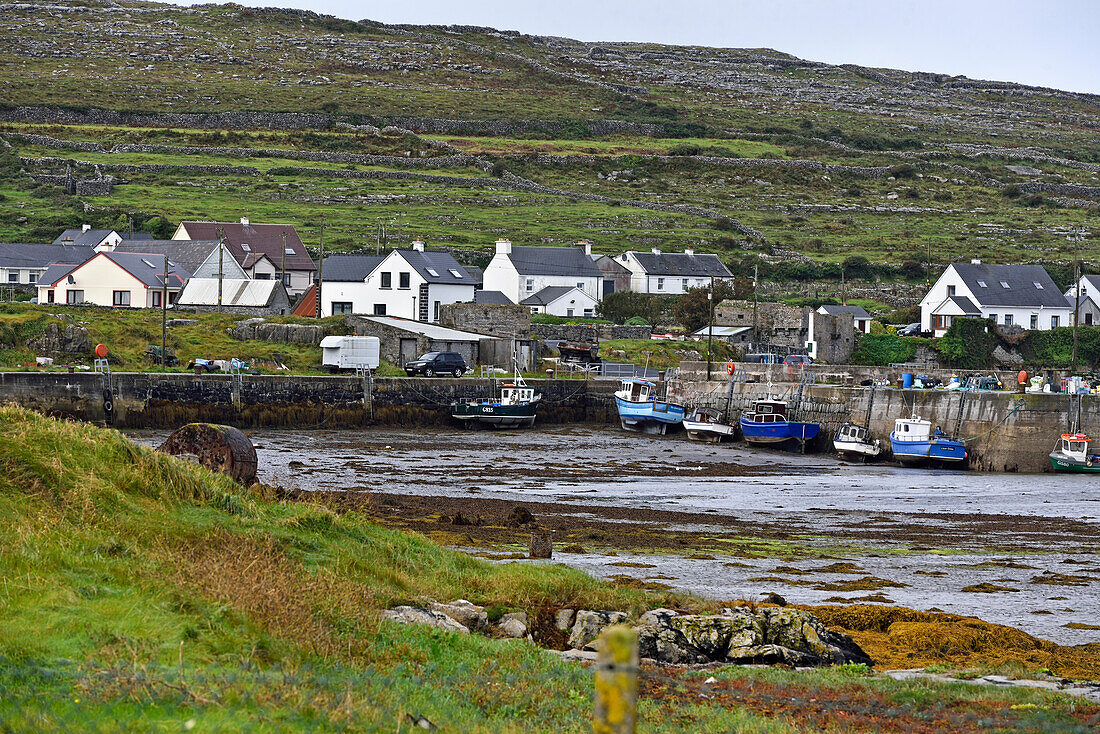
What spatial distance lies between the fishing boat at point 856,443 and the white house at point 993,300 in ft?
105

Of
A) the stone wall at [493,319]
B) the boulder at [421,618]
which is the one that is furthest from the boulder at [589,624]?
the stone wall at [493,319]

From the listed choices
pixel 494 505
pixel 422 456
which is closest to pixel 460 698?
pixel 494 505

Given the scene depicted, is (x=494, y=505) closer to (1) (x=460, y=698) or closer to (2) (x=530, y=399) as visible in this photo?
(1) (x=460, y=698)

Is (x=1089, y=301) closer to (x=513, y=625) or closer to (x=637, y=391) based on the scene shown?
(x=637, y=391)

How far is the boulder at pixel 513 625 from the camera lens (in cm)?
1283

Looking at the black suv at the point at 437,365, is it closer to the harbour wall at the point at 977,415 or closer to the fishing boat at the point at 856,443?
the harbour wall at the point at 977,415

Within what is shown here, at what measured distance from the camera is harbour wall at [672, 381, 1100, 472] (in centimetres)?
A: 4381

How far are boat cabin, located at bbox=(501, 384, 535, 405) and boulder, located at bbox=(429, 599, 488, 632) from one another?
142ft

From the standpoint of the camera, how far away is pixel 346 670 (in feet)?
29.8

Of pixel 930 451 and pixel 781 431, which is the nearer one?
pixel 930 451

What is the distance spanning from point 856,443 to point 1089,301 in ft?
148

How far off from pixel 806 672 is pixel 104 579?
682 cm

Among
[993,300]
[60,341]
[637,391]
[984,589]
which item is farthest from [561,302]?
[984,589]

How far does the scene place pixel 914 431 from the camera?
46.6m
